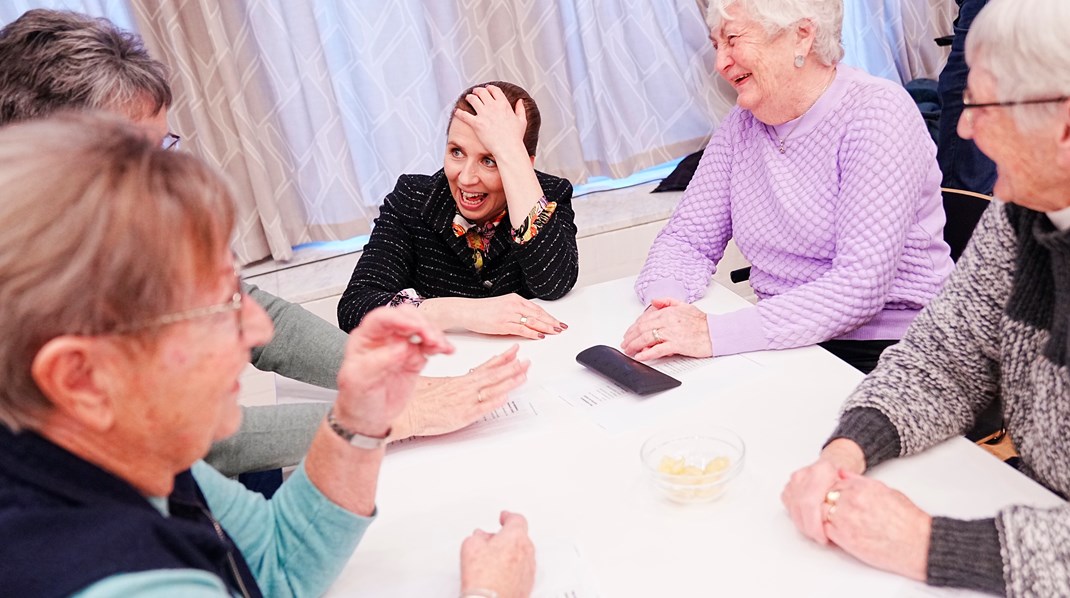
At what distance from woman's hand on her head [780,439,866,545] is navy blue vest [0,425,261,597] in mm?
665

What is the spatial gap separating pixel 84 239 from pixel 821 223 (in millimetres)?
1485

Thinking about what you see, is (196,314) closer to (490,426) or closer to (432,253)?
(490,426)

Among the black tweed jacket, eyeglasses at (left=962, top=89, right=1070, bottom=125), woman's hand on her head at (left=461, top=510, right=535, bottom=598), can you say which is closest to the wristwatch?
woman's hand on her head at (left=461, top=510, right=535, bottom=598)

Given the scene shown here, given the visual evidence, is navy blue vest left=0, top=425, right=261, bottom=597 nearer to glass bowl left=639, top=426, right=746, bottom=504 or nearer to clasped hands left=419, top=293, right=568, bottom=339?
glass bowl left=639, top=426, right=746, bottom=504

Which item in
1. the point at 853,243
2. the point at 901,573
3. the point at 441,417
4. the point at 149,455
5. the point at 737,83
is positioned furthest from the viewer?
the point at 737,83

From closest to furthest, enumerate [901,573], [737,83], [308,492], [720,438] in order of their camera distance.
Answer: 1. [901,573]
2. [308,492]
3. [720,438]
4. [737,83]

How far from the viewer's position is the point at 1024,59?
104 cm

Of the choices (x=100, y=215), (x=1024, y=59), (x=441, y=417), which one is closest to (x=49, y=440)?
(x=100, y=215)

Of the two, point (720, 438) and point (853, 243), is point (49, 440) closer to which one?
point (720, 438)

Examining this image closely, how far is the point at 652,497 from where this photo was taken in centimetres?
119

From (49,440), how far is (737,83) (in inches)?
60.8

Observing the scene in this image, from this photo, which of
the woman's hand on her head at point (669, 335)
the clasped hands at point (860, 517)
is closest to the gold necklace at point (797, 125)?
the woman's hand on her head at point (669, 335)

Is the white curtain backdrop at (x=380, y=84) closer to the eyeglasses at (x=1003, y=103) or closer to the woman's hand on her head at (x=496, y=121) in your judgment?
the woman's hand on her head at (x=496, y=121)

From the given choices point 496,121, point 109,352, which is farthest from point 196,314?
point 496,121
